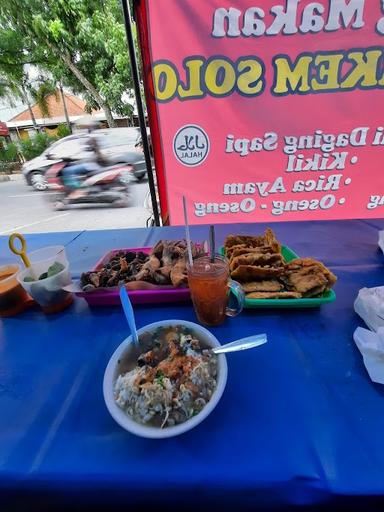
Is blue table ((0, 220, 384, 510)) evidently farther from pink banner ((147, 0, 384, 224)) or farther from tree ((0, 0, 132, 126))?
tree ((0, 0, 132, 126))

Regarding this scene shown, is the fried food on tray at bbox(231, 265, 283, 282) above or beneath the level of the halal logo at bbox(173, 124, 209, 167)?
beneath

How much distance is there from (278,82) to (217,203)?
67cm

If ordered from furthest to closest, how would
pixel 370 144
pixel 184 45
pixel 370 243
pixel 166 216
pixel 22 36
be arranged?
pixel 22 36, pixel 166 216, pixel 370 144, pixel 184 45, pixel 370 243

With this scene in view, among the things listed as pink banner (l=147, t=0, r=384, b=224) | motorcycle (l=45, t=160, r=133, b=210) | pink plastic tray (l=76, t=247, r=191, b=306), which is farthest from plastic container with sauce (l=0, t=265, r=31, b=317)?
motorcycle (l=45, t=160, r=133, b=210)

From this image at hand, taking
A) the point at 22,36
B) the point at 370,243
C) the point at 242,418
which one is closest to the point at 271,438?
the point at 242,418

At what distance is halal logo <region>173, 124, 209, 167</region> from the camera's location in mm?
1464

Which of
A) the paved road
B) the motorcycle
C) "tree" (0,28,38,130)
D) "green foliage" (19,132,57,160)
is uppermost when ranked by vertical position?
"tree" (0,28,38,130)

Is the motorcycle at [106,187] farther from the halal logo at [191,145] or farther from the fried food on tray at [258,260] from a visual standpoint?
the fried food on tray at [258,260]

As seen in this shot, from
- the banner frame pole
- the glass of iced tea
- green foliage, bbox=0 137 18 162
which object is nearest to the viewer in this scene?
the glass of iced tea

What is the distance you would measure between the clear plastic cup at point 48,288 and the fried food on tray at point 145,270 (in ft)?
0.21

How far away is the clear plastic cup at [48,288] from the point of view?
2.61 ft

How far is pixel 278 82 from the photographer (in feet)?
4.38

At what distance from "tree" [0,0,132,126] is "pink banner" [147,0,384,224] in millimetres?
5796

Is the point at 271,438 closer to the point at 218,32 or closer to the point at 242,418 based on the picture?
the point at 242,418
